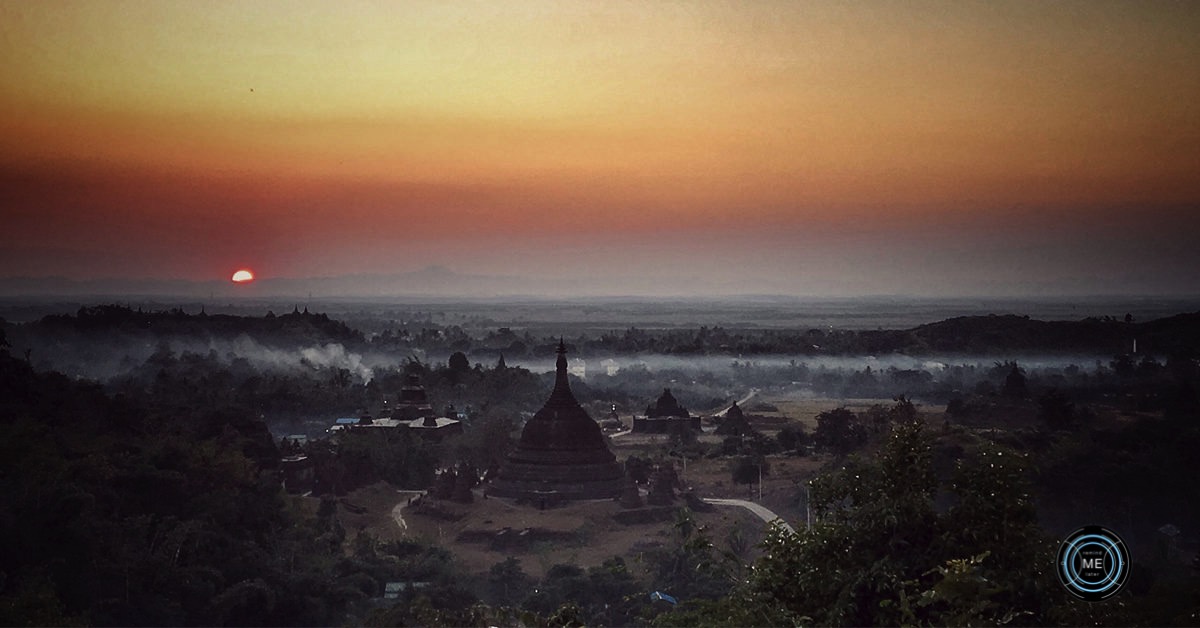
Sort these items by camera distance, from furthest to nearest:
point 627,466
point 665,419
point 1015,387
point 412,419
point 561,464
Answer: point 665,419 → point 1015,387 → point 412,419 → point 627,466 → point 561,464

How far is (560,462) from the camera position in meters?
30.6

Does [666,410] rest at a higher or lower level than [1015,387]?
lower

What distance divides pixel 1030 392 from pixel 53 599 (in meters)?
34.1

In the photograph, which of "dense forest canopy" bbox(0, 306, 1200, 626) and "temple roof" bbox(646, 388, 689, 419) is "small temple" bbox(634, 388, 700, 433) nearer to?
"temple roof" bbox(646, 388, 689, 419)

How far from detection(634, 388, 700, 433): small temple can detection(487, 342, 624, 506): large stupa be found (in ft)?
29.7

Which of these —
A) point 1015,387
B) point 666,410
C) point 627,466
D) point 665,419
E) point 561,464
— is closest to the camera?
point 561,464

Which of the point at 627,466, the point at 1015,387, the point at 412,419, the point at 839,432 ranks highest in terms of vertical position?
the point at 1015,387

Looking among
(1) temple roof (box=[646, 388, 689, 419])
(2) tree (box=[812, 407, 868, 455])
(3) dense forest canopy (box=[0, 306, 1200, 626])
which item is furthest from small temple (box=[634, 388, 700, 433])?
(2) tree (box=[812, 407, 868, 455])

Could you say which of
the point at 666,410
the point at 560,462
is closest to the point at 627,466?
the point at 560,462

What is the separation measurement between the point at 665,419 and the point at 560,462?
10.9 metres

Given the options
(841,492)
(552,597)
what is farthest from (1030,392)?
(841,492)

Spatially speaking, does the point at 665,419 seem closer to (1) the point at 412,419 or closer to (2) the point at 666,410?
(2) the point at 666,410

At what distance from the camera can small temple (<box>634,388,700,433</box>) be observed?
132 feet

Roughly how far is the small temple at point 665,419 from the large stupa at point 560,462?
9.06 meters
